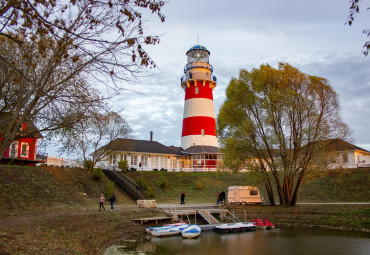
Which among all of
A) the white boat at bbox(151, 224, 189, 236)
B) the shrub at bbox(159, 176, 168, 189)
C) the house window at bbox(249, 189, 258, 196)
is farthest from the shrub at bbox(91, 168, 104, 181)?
the white boat at bbox(151, 224, 189, 236)

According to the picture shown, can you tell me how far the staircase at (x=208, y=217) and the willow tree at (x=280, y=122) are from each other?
5.03 meters

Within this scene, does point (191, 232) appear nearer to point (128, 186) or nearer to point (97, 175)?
point (128, 186)

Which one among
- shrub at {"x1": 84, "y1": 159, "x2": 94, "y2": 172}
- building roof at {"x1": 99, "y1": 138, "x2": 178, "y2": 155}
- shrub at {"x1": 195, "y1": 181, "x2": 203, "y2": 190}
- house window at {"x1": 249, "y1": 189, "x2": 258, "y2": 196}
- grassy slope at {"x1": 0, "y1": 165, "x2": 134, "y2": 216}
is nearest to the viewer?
grassy slope at {"x1": 0, "y1": 165, "x2": 134, "y2": 216}

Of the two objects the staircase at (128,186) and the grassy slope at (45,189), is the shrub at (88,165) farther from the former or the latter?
the staircase at (128,186)

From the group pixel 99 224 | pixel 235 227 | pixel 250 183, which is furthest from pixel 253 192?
pixel 99 224

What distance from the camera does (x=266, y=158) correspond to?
26.9m

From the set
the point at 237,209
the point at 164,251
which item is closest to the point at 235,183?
the point at 237,209

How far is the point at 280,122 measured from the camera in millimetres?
26266

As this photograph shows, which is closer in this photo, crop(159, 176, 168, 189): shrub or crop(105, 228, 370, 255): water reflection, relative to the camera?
crop(105, 228, 370, 255): water reflection

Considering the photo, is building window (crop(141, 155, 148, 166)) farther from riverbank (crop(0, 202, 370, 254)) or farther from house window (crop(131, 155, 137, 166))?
riverbank (crop(0, 202, 370, 254))

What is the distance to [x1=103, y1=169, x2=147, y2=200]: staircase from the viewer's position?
103 feet

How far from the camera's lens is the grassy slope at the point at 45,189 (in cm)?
2192

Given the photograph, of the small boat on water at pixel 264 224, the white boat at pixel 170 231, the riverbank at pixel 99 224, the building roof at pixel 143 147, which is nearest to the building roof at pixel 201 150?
the building roof at pixel 143 147

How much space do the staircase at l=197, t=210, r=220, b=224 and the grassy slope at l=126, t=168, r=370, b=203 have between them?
503cm
